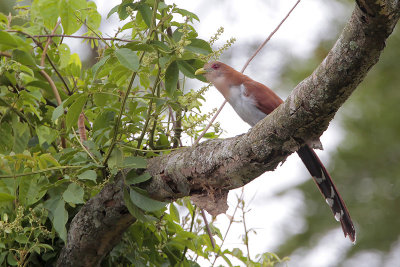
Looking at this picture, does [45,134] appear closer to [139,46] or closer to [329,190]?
[139,46]

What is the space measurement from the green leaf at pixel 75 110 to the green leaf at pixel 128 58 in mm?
223

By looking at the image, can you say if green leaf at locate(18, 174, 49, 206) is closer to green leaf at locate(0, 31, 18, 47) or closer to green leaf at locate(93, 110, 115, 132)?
green leaf at locate(93, 110, 115, 132)

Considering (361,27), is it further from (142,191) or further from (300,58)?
(300,58)

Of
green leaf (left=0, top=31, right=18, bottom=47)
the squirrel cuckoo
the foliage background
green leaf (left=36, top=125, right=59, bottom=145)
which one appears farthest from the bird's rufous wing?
green leaf (left=0, top=31, right=18, bottom=47)

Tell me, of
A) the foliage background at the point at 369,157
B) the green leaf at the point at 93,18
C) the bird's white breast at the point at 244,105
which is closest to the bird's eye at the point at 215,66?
the bird's white breast at the point at 244,105

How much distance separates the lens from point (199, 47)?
4.90ft

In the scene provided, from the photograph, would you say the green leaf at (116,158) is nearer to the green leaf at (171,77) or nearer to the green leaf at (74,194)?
the green leaf at (74,194)

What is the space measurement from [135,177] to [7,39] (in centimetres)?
53

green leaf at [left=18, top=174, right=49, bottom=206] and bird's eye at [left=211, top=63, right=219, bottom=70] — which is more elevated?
bird's eye at [left=211, top=63, right=219, bottom=70]

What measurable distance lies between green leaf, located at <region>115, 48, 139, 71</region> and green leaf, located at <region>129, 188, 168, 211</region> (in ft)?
1.28

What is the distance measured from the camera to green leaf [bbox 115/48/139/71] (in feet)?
4.28

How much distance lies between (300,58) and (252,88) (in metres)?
1.16

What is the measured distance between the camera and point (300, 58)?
315 centimetres

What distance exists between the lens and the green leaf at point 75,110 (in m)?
1.50
